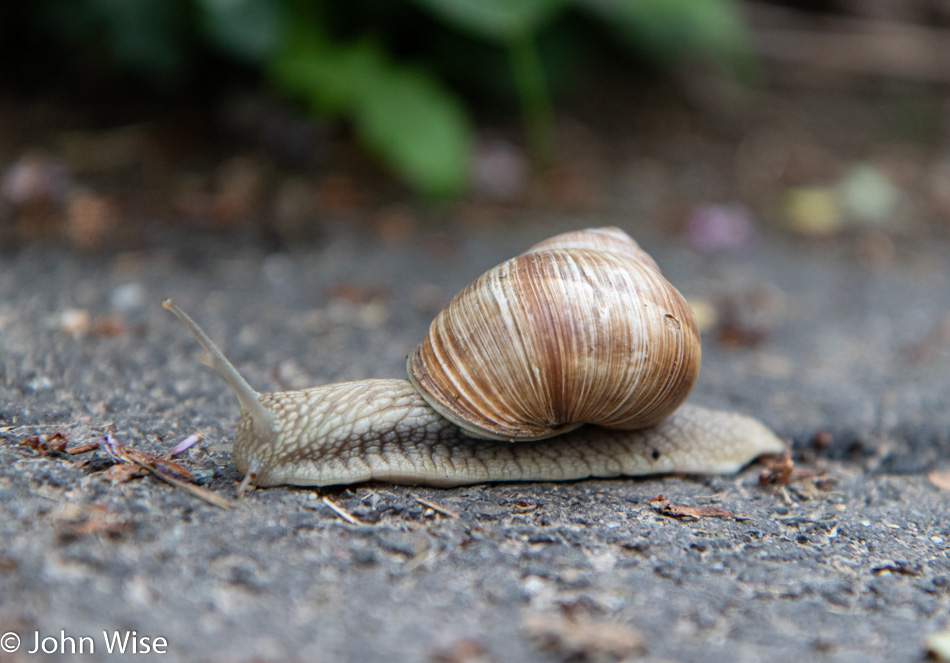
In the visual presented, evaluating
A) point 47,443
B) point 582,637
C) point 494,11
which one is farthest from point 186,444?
point 494,11

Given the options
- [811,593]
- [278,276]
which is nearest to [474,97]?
[278,276]

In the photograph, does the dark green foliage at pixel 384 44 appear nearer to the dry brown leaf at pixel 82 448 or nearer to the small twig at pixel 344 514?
the dry brown leaf at pixel 82 448

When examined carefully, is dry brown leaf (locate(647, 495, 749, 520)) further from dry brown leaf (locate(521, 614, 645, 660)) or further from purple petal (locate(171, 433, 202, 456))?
purple petal (locate(171, 433, 202, 456))

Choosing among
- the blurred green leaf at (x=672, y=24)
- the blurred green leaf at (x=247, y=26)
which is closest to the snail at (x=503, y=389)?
the blurred green leaf at (x=247, y=26)

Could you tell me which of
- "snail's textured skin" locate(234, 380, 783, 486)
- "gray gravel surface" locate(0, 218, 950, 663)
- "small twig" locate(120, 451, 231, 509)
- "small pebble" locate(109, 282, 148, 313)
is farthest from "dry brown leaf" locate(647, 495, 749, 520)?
"small pebble" locate(109, 282, 148, 313)

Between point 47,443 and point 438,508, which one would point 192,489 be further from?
point 438,508

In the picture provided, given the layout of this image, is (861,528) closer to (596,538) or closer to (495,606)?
(596,538)
